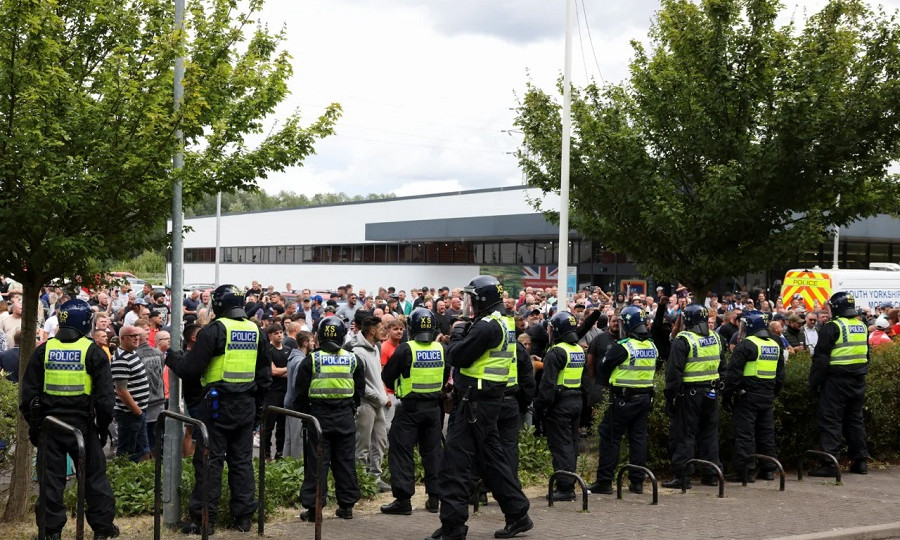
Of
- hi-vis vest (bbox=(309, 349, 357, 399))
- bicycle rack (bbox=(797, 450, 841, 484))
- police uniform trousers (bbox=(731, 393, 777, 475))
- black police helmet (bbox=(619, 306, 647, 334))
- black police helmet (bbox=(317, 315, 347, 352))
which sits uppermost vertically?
black police helmet (bbox=(619, 306, 647, 334))

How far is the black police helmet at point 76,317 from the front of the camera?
7.81 metres

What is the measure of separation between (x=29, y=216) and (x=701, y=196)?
8580mm

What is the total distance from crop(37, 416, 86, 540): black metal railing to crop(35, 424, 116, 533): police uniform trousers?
6cm

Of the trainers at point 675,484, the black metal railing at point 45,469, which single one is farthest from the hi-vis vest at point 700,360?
the black metal railing at point 45,469

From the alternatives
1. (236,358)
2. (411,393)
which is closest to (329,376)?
(411,393)

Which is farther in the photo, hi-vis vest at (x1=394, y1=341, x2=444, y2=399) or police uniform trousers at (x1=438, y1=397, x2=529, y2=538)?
hi-vis vest at (x1=394, y1=341, x2=444, y2=399)

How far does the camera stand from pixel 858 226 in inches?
1280

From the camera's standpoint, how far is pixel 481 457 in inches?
320

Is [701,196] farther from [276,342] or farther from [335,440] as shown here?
[335,440]

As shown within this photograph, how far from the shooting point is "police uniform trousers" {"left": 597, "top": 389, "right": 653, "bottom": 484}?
398 inches

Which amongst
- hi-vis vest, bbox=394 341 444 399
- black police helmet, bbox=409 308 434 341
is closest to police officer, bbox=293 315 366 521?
hi-vis vest, bbox=394 341 444 399

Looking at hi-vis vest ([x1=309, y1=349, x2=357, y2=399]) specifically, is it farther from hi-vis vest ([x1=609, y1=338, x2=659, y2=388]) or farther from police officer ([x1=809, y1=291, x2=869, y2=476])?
police officer ([x1=809, y1=291, x2=869, y2=476])

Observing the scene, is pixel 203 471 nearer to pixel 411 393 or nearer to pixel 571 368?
pixel 411 393

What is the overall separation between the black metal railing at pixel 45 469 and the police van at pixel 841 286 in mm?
20835
